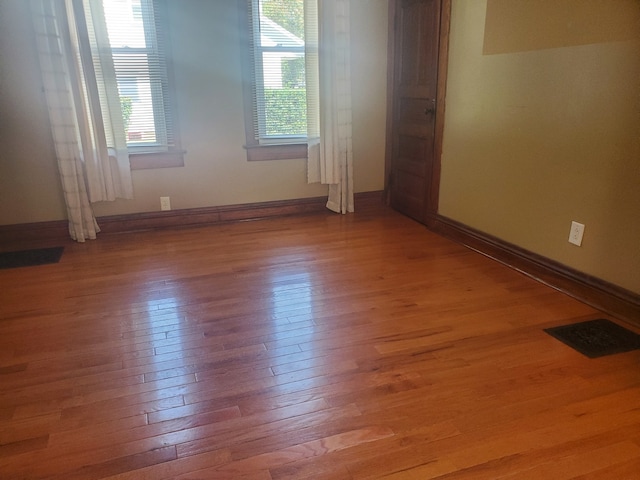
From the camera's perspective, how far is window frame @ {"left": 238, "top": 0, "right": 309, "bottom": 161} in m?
3.67

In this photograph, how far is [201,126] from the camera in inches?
149

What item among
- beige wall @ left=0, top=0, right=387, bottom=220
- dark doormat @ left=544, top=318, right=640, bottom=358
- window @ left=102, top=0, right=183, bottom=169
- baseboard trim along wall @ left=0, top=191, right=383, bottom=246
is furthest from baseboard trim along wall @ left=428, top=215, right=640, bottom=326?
window @ left=102, top=0, right=183, bottom=169

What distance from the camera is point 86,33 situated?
10.6 feet

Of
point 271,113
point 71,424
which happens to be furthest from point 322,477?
point 271,113

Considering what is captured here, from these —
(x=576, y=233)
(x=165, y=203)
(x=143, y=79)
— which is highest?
(x=143, y=79)

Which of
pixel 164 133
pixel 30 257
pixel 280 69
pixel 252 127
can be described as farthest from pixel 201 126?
pixel 30 257

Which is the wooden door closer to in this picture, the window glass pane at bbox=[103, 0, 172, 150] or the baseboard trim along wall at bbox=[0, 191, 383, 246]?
the baseboard trim along wall at bbox=[0, 191, 383, 246]

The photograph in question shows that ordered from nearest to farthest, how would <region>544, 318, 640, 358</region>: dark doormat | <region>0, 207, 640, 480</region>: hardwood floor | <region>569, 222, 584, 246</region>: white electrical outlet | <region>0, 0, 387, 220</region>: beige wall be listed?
<region>0, 207, 640, 480</region>: hardwood floor
<region>544, 318, 640, 358</region>: dark doormat
<region>569, 222, 584, 246</region>: white electrical outlet
<region>0, 0, 387, 220</region>: beige wall

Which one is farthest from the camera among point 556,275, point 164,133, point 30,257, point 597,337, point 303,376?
point 164,133

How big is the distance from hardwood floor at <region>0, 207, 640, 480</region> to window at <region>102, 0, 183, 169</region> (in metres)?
1.13

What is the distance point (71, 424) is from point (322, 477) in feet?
2.96

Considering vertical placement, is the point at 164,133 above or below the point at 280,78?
below

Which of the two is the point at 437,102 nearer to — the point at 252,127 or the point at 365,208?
the point at 365,208

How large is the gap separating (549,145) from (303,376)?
73.8 inches
